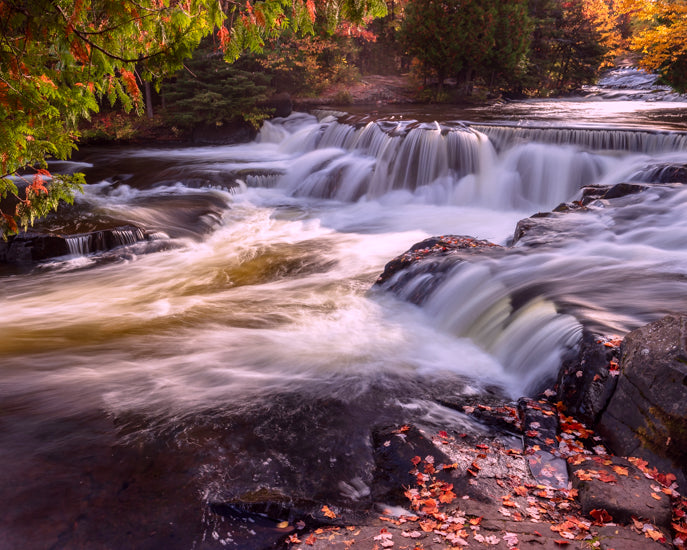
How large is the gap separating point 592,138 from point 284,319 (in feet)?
31.1

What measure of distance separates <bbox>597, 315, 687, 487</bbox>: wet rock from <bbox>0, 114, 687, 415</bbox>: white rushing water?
33.3 inches

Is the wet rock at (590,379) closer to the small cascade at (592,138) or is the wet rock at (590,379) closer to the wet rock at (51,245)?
the wet rock at (51,245)

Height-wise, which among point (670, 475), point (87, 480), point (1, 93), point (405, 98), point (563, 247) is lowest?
point (670, 475)

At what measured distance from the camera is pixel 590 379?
12.7ft

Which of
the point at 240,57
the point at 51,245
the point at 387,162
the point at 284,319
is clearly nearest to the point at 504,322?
the point at 284,319

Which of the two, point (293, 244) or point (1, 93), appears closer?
point (1, 93)

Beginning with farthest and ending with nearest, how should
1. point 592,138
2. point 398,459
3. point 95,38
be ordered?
point 592,138, point 95,38, point 398,459

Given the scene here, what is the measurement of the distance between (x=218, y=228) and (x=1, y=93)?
770 centimetres

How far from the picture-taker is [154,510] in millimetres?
2896

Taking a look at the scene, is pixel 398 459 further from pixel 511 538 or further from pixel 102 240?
pixel 102 240

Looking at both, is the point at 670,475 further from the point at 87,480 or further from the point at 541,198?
the point at 541,198

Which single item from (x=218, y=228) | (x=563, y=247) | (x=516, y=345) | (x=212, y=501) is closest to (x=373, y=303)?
(x=516, y=345)

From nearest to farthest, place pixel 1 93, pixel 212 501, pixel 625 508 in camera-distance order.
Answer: pixel 625 508
pixel 212 501
pixel 1 93

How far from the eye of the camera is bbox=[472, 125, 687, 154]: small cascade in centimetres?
1062
